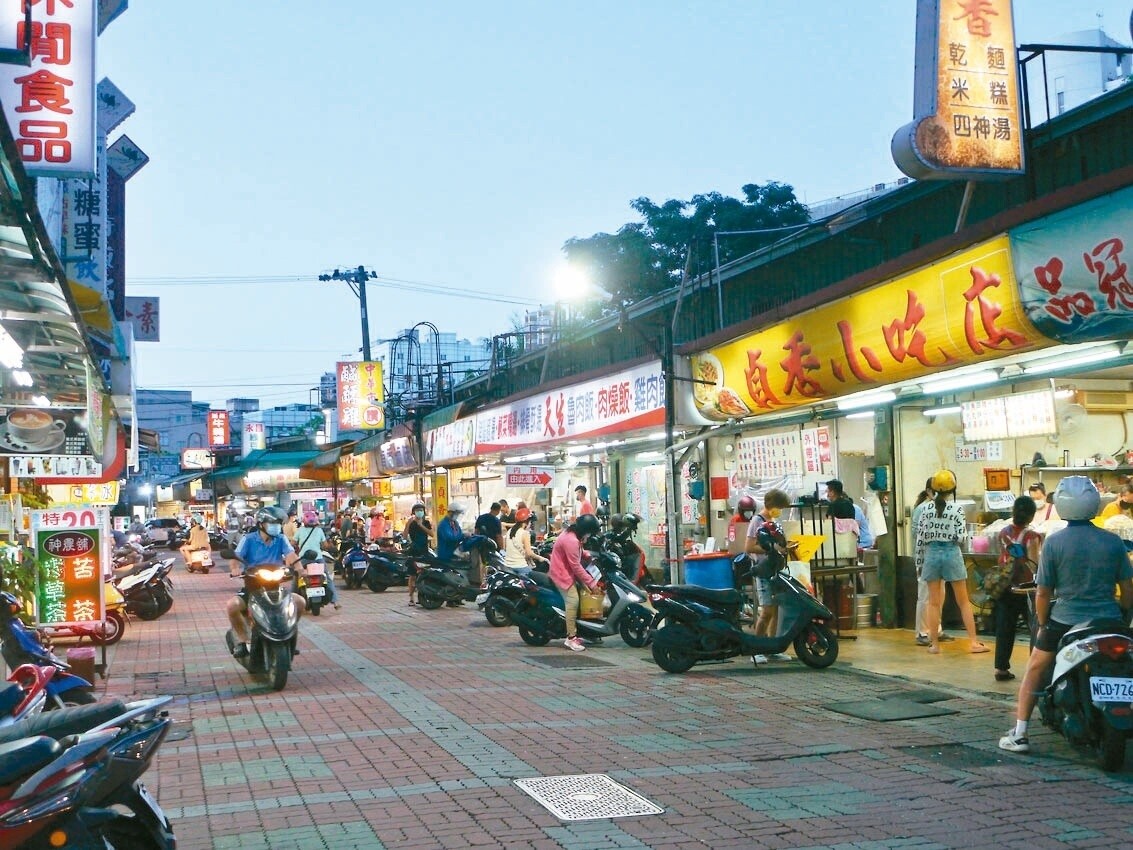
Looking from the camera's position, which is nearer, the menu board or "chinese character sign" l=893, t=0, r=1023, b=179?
"chinese character sign" l=893, t=0, r=1023, b=179

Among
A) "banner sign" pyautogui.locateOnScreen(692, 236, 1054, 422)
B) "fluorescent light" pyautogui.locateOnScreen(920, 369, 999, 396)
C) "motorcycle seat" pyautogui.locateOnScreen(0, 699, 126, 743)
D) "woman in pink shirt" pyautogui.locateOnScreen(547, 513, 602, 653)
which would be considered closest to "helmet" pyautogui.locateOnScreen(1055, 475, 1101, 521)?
"banner sign" pyautogui.locateOnScreen(692, 236, 1054, 422)

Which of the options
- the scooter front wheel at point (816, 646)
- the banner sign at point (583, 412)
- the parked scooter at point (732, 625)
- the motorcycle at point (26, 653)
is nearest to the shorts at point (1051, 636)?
the parked scooter at point (732, 625)

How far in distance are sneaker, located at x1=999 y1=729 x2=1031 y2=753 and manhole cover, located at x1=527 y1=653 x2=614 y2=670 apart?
5.40 meters

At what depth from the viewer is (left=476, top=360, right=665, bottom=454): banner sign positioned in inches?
681

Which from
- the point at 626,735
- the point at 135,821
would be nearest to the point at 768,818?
the point at 626,735

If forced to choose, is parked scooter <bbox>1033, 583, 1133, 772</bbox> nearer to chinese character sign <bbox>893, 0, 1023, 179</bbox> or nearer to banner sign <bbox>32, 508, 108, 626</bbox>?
chinese character sign <bbox>893, 0, 1023, 179</bbox>

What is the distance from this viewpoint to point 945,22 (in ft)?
34.1

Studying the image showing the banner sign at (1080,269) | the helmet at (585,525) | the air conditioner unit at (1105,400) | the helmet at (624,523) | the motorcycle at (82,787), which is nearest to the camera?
the motorcycle at (82,787)

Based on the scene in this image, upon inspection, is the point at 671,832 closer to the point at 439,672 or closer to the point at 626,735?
the point at 626,735

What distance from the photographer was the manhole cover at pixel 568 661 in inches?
495

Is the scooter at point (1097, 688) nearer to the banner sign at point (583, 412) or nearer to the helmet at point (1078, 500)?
the helmet at point (1078, 500)

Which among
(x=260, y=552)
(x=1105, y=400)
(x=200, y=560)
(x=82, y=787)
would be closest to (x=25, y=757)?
(x=82, y=787)

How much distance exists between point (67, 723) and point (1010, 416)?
1101 centimetres

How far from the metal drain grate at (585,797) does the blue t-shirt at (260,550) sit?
5661 mm
